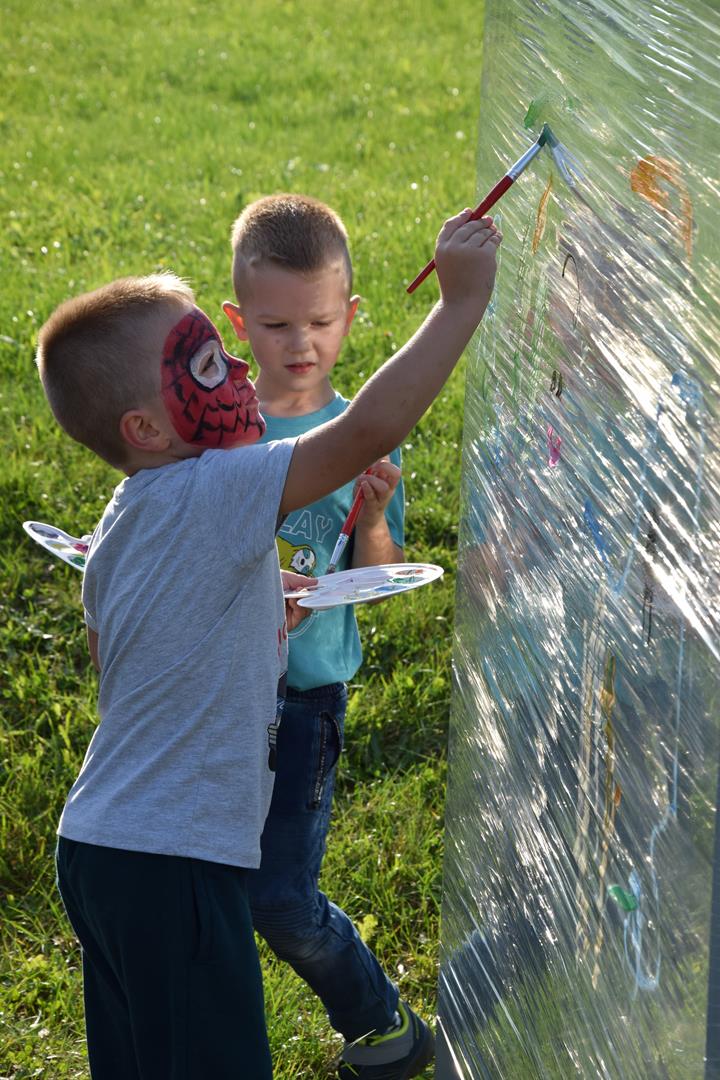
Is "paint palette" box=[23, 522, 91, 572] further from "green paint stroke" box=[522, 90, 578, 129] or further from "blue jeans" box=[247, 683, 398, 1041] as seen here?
"green paint stroke" box=[522, 90, 578, 129]

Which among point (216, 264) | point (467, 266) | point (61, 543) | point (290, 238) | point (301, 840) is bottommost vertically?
point (216, 264)

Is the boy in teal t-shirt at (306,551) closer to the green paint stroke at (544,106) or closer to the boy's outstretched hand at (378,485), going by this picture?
the boy's outstretched hand at (378,485)

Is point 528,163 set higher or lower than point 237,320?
higher

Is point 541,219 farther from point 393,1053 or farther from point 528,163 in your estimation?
point 393,1053

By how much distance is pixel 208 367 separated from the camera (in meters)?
1.75

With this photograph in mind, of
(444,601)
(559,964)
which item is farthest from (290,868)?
(444,601)

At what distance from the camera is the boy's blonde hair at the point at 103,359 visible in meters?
1.72

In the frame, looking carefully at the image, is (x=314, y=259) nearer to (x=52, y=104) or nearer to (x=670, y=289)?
(x=670, y=289)

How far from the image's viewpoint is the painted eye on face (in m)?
1.74

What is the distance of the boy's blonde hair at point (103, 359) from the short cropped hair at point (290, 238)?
515 mm

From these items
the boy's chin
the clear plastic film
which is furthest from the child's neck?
the boy's chin

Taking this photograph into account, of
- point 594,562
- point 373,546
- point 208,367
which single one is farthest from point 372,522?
point 594,562

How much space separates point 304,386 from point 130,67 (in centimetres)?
762

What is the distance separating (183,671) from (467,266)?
2.01ft
